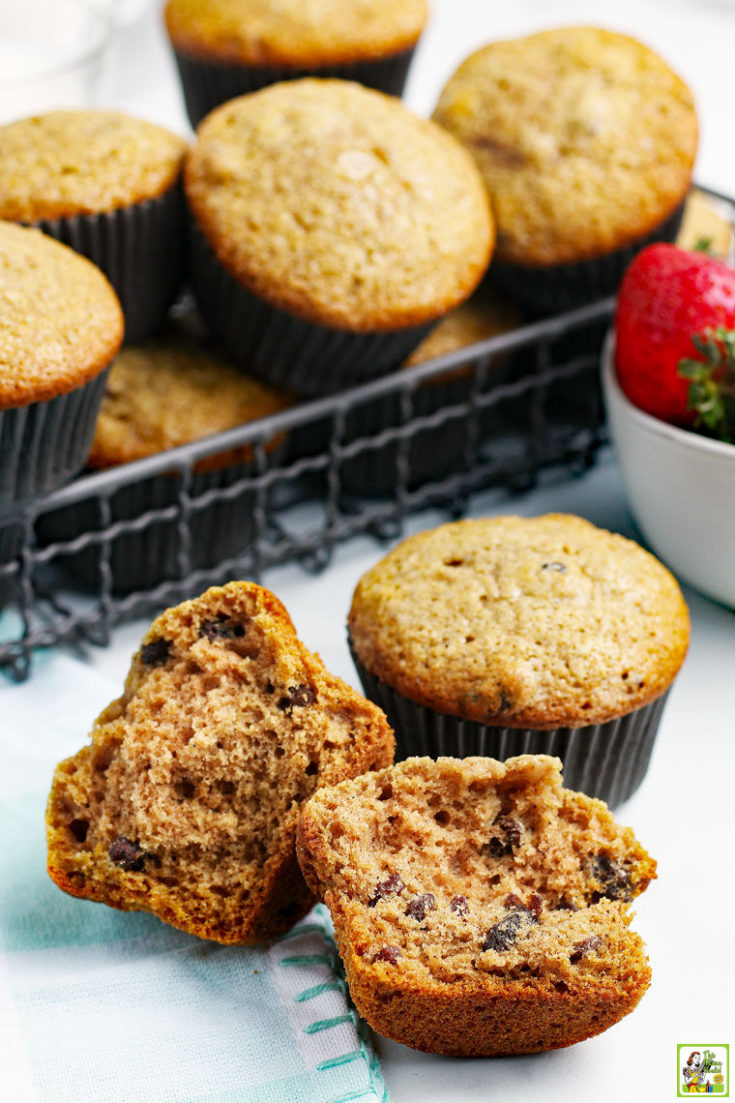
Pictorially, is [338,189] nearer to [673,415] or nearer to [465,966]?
[673,415]

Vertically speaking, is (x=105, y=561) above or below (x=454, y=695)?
below

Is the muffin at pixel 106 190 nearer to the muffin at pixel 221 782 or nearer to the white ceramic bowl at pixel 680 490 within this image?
the muffin at pixel 221 782

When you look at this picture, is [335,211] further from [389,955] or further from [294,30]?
[389,955]

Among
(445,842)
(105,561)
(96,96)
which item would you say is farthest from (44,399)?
(96,96)

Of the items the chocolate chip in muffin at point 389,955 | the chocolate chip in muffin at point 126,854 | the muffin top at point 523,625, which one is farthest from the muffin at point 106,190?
the chocolate chip in muffin at point 389,955

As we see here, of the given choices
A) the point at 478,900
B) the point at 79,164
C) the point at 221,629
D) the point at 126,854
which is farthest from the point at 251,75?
the point at 478,900

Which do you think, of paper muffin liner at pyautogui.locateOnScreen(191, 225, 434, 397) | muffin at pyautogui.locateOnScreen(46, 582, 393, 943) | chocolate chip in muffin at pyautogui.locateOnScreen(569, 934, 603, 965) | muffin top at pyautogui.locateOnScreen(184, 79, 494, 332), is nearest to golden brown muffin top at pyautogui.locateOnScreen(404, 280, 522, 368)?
paper muffin liner at pyautogui.locateOnScreen(191, 225, 434, 397)
